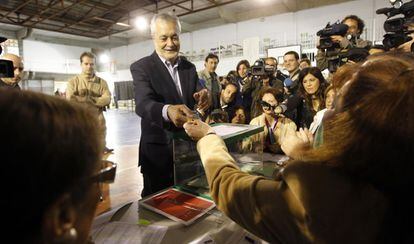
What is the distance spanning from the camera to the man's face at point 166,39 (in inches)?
56.9

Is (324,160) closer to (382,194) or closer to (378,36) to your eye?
(382,194)

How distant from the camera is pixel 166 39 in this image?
1480 mm

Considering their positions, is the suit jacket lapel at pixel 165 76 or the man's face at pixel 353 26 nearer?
the suit jacket lapel at pixel 165 76

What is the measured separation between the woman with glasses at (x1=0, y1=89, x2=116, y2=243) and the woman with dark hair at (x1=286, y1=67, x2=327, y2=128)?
2.44 metres

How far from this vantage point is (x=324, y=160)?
0.59 meters

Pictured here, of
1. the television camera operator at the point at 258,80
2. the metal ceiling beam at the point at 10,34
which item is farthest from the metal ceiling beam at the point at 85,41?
the television camera operator at the point at 258,80

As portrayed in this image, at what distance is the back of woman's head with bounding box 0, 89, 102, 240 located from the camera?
0.34 metres

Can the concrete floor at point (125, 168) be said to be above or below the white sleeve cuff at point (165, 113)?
below

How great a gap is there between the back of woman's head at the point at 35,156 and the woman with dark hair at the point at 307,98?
8.07 ft

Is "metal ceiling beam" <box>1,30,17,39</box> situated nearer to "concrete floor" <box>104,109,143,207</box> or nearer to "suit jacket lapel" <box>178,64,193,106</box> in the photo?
"concrete floor" <box>104,109,143,207</box>

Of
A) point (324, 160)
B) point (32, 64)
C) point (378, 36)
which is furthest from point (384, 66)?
point (32, 64)

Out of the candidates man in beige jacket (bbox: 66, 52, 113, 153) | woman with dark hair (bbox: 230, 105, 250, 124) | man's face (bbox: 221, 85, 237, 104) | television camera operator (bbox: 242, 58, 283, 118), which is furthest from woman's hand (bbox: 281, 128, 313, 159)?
man in beige jacket (bbox: 66, 52, 113, 153)

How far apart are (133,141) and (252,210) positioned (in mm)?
5591

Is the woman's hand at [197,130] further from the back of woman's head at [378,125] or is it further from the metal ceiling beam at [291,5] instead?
the metal ceiling beam at [291,5]
